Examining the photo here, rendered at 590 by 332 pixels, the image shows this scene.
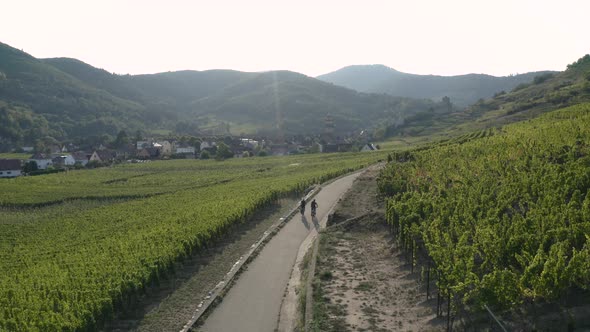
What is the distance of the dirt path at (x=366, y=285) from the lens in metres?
14.2

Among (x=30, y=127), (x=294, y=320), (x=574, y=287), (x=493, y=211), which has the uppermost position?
(x=30, y=127)

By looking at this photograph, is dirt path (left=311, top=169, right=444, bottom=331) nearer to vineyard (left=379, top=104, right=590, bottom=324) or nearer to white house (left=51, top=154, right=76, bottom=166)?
vineyard (left=379, top=104, right=590, bottom=324)

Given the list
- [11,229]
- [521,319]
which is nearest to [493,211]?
[521,319]

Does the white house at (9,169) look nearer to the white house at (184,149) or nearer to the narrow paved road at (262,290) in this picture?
the white house at (184,149)

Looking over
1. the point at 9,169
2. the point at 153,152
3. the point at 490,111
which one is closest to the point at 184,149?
the point at 153,152

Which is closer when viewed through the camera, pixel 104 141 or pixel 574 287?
pixel 574 287

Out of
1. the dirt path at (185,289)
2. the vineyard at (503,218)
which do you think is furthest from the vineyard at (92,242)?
the vineyard at (503,218)

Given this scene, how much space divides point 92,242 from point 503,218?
2244cm

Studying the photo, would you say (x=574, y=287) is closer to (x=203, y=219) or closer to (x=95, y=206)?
(x=203, y=219)

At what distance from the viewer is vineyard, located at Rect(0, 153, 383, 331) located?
51.3 ft

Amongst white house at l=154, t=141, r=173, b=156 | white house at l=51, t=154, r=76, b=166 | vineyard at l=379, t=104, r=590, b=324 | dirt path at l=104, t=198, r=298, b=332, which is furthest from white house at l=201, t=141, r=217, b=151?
dirt path at l=104, t=198, r=298, b=332

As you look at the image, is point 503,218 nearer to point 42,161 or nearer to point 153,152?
point 42,161

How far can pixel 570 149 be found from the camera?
1027 inches

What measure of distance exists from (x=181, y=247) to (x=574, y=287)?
1596 centimetres
